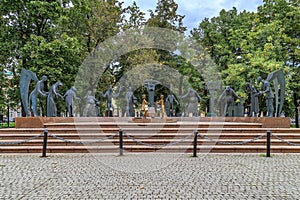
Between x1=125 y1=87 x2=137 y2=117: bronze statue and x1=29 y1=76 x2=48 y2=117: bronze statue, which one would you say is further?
x1=125 y1=87 x2=137 y2=117: bronze statue

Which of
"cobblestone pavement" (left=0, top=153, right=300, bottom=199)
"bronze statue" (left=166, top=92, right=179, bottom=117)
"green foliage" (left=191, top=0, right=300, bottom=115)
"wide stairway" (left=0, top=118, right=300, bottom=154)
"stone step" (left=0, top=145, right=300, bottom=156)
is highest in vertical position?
"green foliage" (left=191, top=0, right=300, bottom=115)

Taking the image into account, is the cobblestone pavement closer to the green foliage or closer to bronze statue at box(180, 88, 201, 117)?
bronze statue at box(180, 88, 201, 117)

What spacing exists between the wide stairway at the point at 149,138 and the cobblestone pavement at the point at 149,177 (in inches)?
34.5

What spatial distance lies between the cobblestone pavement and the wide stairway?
0.88m

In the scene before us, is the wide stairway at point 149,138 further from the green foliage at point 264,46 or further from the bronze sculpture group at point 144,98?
the green foliage at point 264,46

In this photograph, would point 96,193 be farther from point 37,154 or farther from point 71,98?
point 71,98

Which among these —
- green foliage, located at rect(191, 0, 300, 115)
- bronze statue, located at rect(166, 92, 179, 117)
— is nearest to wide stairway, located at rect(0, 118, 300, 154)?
bronze statue, located at rect(166, 92, 179, 117)

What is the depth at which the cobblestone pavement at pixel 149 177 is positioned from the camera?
21.4 ft

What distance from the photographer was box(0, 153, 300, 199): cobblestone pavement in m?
6.52

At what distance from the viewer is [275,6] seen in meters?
29.6

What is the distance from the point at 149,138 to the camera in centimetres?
1366

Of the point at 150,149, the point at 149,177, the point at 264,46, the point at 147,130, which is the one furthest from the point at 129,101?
the point at 149,177

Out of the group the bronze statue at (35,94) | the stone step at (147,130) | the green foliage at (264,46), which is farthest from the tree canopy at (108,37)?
the stone step at (147,130)

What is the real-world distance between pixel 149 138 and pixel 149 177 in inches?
219
